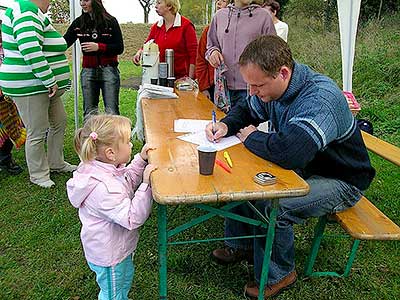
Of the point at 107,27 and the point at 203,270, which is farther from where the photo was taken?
→ the point at 107,27

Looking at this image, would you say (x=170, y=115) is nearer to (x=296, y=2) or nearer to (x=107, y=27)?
(x=107, y=27)

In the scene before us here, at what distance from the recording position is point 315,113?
1758 mm

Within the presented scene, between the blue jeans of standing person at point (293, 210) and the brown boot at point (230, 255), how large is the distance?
15.1 inches

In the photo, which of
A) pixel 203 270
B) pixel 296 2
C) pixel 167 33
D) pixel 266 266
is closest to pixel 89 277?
pixel 203 270

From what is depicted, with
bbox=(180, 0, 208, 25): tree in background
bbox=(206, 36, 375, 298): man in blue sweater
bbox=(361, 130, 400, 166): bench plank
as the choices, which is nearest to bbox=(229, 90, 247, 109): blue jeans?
bbox=(206, 36, 375, 298): man in blue sweater

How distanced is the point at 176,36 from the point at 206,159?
2.41 metres

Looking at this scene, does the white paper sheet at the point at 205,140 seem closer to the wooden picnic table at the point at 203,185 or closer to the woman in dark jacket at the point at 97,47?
the wooden picnic table at the point at 203,185

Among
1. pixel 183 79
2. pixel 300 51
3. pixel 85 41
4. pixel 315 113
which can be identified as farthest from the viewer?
pixel 300 51

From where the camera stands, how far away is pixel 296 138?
172cm

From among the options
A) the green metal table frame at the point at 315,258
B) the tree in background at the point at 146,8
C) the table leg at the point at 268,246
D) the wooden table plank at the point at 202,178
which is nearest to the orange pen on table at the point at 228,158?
the wooden table plank at the point at 202,178

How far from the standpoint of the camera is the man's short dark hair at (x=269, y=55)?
180cm

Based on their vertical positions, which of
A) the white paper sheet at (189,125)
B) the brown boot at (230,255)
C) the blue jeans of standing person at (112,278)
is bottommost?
the brown boot at (230,255)

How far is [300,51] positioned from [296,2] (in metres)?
3.58

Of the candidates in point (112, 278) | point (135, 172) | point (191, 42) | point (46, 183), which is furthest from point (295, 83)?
point (46, 183)
